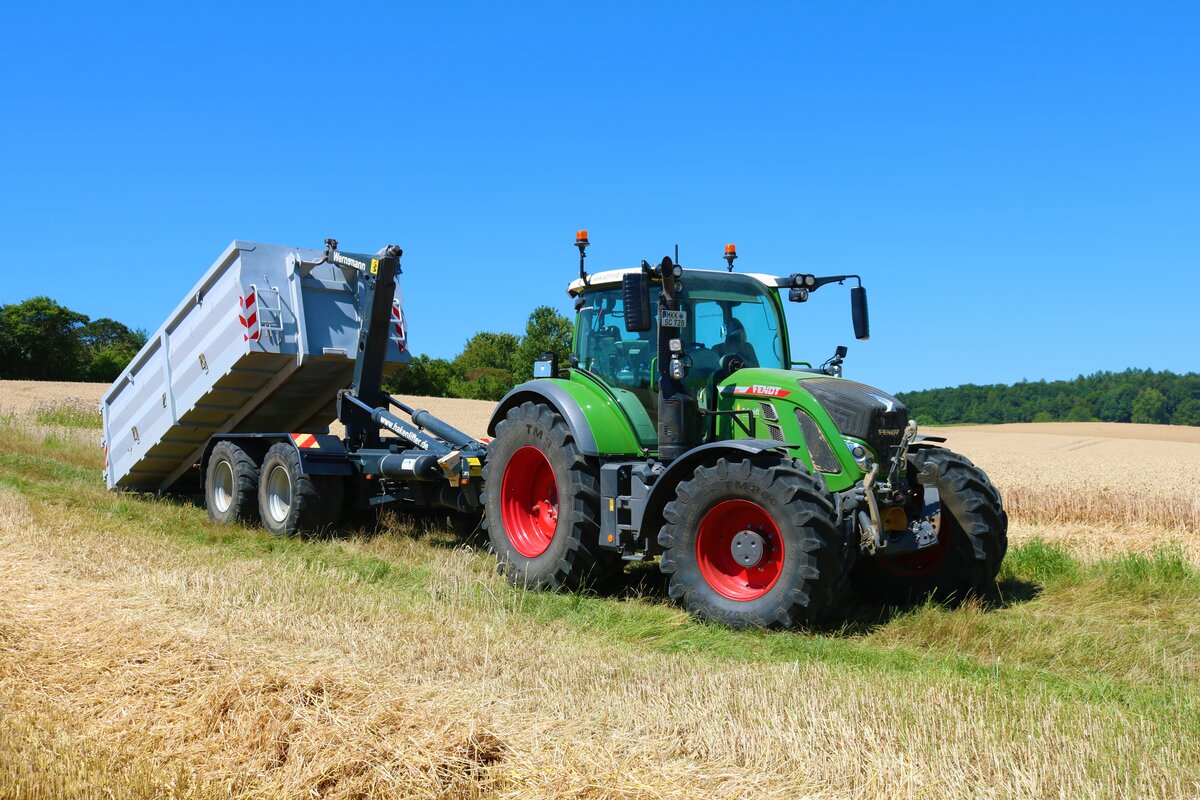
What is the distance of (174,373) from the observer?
1098 centimetres

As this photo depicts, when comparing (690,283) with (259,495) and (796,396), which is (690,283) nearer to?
(796,396)

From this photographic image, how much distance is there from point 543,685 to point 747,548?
2.02m

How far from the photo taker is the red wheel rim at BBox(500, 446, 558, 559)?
308 inches

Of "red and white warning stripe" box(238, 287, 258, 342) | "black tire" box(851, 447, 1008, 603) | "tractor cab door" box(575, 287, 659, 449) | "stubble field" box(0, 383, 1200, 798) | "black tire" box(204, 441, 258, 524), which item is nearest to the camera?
"stubble field" box(0, 383, 1200, 798)

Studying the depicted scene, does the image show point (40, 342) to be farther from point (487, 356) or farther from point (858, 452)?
point (858, 452)

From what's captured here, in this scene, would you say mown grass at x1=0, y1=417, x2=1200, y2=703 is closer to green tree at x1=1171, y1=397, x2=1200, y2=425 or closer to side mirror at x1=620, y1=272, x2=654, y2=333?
side mirror at x1=620, y1=272, x2=654, y2=333

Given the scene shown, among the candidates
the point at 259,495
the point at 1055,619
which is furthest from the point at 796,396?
the point at 259,495

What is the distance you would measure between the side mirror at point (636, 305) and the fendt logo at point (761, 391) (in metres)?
0.91

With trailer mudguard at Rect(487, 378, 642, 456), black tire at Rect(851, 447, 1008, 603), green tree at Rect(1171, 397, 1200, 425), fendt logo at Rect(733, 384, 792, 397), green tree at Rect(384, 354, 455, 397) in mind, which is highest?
green tree at Rect(384, 354, 455, 397)

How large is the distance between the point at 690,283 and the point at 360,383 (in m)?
4.23

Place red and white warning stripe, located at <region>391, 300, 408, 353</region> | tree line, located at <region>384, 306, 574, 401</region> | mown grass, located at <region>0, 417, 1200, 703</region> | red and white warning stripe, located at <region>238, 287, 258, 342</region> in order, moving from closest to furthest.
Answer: mown grass, located at <region>0, 417, 1200, 703</region> → red and white warning stripe, located at <region>238, 287, 258, 342</region> → red and white warning stripe, located at <region>391, 300, 408, 353</region> → tree line, located at <region>384, 306, 574, 401</region>

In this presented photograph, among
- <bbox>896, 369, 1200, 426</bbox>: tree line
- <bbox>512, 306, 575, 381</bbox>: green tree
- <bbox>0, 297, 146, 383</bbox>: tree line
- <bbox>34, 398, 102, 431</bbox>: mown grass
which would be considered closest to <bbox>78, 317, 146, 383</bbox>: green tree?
<bbox>0, 297, 146, 383</bbox>: tree line

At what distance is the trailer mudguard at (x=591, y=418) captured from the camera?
7234 millimetres

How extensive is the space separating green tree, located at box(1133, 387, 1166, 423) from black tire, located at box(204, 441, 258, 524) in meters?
52.1
